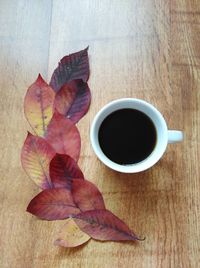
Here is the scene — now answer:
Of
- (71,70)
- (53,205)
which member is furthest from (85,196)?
(71,70)

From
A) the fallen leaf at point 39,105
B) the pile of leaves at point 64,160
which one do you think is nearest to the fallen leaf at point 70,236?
the pile of leaves at point 64,160

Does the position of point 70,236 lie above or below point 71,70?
below

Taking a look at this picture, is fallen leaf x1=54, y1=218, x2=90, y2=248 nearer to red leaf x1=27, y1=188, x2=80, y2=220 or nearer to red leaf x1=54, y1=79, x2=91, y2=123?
red leaf x1=27, y1=188, x2=80, y2=220

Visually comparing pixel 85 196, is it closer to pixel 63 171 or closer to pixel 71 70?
pixel 63 171

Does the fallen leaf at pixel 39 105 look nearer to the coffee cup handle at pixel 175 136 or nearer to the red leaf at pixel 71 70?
the red leaf at pixel 71 70

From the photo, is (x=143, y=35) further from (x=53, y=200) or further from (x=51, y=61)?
(x=53, y=200)

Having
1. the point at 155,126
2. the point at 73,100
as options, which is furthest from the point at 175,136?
the point at 73,100


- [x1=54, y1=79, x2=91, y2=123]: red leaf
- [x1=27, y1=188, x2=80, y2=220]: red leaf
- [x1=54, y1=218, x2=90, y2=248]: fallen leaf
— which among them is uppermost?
[x1=54, y1=79, x2=91, y2=123]: red leaf

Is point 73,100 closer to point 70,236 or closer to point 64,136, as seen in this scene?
point 64,136

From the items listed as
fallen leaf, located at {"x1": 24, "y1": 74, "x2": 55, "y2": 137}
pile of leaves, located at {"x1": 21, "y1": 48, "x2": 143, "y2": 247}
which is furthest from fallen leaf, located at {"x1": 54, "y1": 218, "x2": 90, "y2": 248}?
fallen leaf, located at {"x1": 24, "y1": 74, "x2": 55, "y2": 137}
